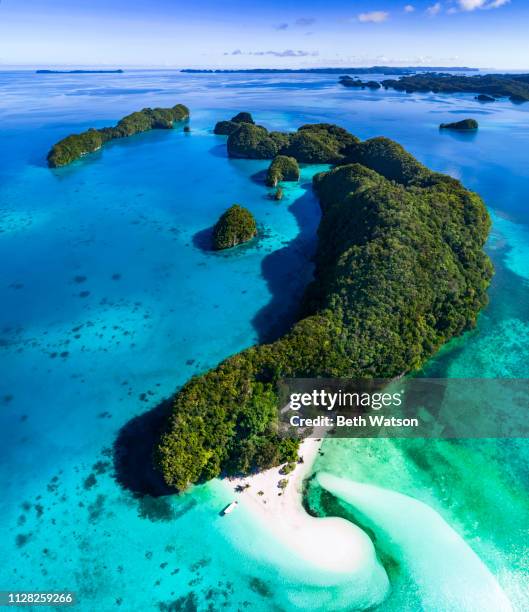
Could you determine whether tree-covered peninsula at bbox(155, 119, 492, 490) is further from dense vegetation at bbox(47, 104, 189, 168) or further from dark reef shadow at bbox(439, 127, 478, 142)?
dark reef shadow at bbox(439, 127, 478, 142)

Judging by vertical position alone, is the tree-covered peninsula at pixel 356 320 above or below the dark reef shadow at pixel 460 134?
below

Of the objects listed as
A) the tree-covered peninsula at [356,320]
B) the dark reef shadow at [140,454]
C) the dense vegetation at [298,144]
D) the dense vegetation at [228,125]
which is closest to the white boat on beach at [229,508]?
the tree-covered peninsula at [356,320]

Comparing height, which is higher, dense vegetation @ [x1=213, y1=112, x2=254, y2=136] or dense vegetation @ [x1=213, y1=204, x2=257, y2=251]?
dense vegetation @ [x1=213, y1=112, x2=254, y2=136]

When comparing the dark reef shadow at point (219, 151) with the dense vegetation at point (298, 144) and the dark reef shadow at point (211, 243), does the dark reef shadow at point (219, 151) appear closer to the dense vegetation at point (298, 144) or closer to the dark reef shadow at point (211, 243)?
the dense vegetation at point (298, 144)

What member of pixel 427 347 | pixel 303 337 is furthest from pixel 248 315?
pixel 427 347

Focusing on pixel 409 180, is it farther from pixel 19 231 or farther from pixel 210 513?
pixel 19 231

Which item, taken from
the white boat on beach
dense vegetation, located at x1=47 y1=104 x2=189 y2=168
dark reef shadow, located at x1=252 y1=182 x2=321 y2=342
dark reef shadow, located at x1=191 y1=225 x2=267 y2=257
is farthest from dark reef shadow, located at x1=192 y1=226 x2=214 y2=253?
dense vegetation, located at x1=47 y1=104 x2=189 y2=168
